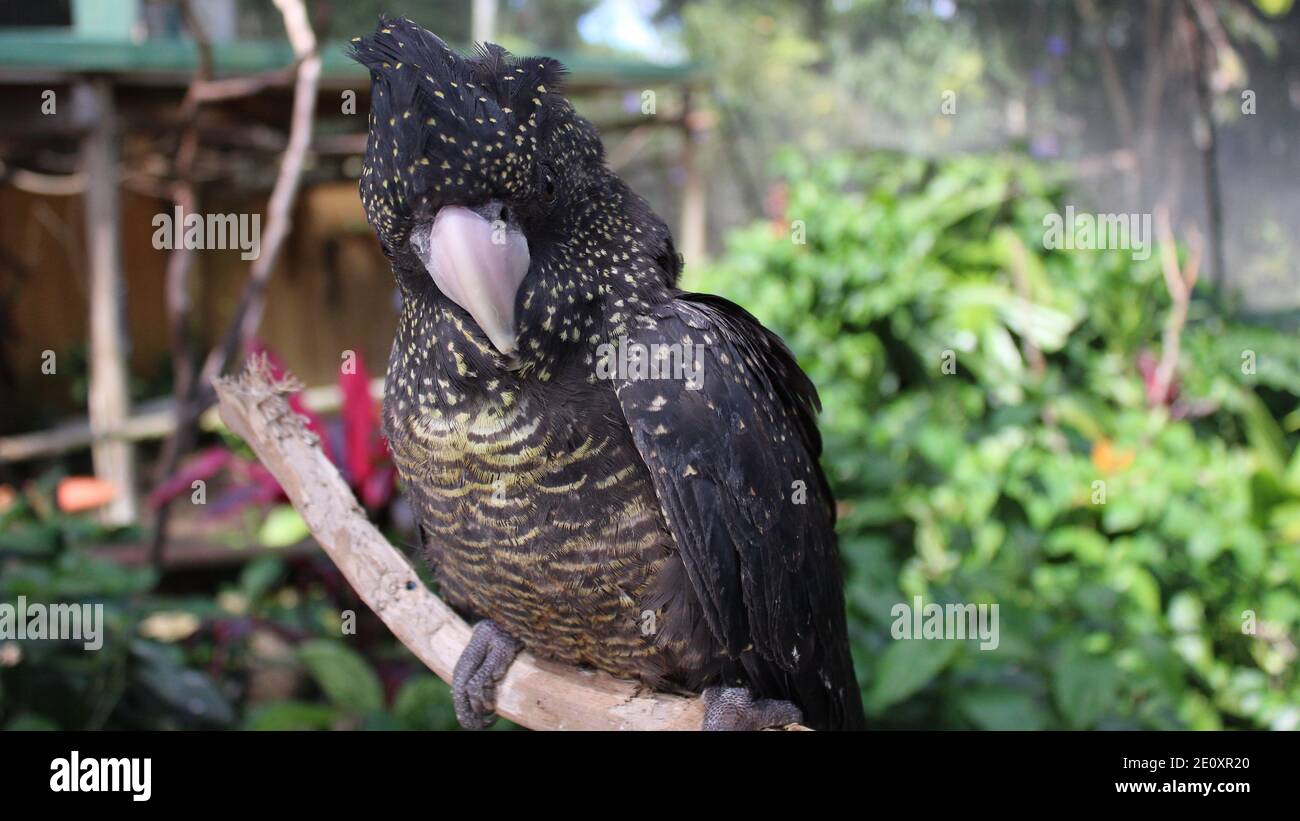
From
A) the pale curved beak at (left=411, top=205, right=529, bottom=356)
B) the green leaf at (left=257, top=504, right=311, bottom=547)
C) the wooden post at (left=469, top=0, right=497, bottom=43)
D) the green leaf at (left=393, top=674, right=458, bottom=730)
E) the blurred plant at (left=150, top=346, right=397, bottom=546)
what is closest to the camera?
the pale curved beak at (left=411, top=205, right=529, bottom=356)

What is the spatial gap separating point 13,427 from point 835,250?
645 cm

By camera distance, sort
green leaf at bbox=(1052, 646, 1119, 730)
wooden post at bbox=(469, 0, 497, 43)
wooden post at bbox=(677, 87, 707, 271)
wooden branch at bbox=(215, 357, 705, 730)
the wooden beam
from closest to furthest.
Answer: wooden branch at bbox=(215, 357, 705, 730)
green leaf at bbox=(1052, 646, 1119, 730)
the wooden beam
wooden post at bbox=(677, 87, 707, 271)
wooden post at bbox=(469, 0, 497, 43)

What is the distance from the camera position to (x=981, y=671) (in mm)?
2350

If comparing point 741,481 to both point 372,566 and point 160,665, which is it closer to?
point 372,566

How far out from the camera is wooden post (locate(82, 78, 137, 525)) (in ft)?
14.7

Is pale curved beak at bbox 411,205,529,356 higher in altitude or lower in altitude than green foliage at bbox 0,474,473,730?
higher

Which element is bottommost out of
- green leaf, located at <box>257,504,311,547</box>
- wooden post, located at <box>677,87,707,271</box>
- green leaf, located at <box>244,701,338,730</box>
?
green leaf, located at <box>244,701,338,730</box>

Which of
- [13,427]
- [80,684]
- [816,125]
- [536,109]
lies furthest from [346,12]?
[536,109]

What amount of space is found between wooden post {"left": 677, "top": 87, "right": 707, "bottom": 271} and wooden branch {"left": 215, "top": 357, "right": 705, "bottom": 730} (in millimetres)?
4320

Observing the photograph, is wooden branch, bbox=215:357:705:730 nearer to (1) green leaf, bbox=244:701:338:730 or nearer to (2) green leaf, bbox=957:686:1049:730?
(1) green leaf, bbox=244:701:338:730

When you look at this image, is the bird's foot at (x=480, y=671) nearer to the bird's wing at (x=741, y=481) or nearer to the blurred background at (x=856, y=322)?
the bird's wing at (x=741, y=481)

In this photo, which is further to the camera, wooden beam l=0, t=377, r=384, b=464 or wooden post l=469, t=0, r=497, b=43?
wooden post l=469, t=0, r=497, b=43

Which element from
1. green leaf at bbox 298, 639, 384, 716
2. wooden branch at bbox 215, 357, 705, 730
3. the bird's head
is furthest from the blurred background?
the bird's head
